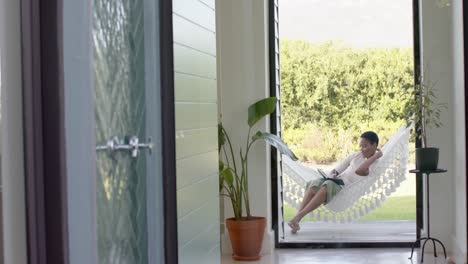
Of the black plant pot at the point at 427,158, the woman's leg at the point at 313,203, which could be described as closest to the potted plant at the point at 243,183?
the woman's leg at the point at 313,203

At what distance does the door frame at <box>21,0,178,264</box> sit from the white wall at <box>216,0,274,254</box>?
3.65 m

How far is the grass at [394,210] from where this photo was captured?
18.0 ft

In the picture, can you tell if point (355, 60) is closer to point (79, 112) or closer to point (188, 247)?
point (188, 247)

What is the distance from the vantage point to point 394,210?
219 inches

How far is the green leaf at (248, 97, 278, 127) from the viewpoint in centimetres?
525

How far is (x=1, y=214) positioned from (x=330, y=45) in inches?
166

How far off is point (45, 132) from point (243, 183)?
3.64 metres

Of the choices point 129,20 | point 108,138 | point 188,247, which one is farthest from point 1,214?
point 188,247

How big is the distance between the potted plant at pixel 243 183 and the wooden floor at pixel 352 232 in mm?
509

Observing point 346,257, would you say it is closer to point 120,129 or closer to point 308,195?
point 308,195

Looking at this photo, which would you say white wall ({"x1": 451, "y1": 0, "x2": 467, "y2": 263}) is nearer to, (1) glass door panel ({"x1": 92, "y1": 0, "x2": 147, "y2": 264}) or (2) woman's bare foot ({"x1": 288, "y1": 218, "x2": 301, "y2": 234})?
(2) woman's bare foot ({"x1": 288, "y1": 218, "x2": 301, "y2": 234})

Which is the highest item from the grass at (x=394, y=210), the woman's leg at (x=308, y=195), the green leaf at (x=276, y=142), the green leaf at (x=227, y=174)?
the green leaf at (x=276, y=142)

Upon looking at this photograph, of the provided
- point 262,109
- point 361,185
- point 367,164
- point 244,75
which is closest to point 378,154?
point 367,164

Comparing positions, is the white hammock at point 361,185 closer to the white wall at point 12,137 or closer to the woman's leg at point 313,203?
the woman's leg at point 313,203
